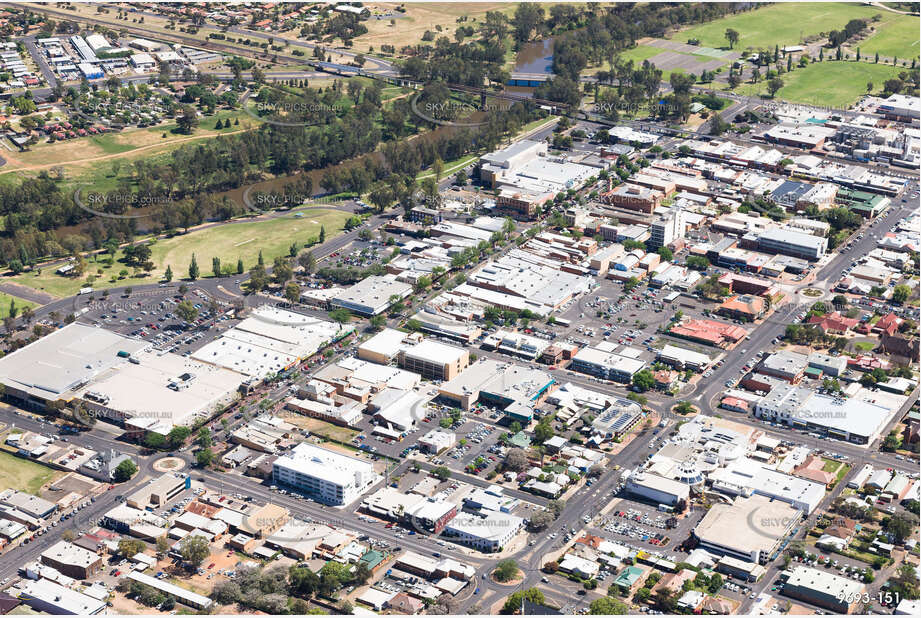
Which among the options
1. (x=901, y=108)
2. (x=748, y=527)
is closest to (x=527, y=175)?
(x=901, y=108)

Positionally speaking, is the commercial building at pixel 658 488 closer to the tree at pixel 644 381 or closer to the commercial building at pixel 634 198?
the tree at pixel 644 381

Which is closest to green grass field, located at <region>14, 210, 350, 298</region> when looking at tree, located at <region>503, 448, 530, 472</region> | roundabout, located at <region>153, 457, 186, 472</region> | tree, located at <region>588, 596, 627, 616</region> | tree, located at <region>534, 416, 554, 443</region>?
roundabout, located at <region>153, 457, 186, 472</region>

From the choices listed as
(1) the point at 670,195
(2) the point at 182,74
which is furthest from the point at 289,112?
(1) the point at 670,195

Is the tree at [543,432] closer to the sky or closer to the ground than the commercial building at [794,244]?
closer to the ground

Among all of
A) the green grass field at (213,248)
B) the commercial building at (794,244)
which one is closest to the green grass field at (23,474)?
the green grass field at (213,248)

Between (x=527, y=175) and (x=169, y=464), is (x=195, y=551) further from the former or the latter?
(x=527, y=175)

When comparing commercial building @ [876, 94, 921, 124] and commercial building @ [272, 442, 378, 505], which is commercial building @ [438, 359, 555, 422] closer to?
commercial building @ [272, 442, 378, 505]
